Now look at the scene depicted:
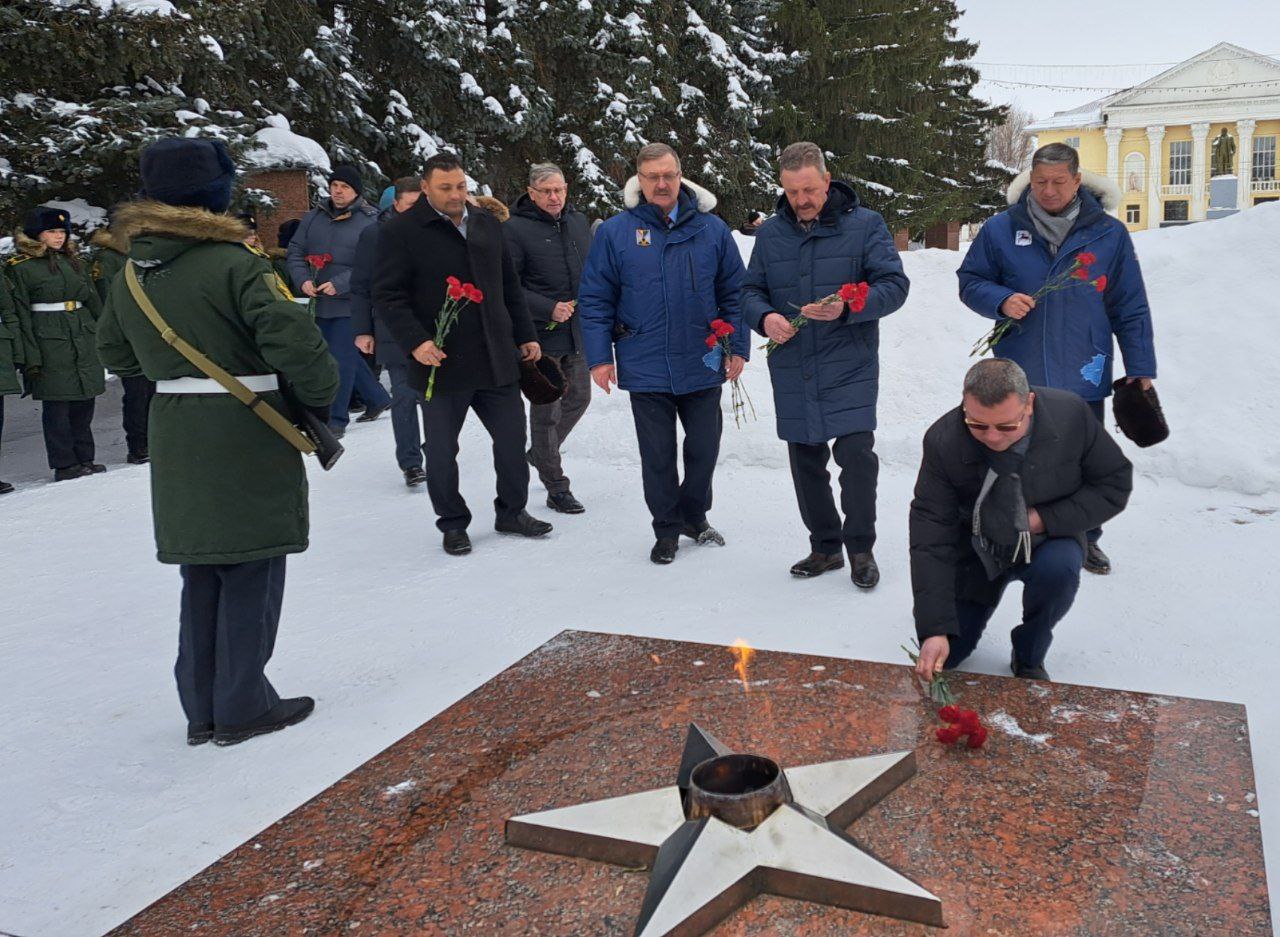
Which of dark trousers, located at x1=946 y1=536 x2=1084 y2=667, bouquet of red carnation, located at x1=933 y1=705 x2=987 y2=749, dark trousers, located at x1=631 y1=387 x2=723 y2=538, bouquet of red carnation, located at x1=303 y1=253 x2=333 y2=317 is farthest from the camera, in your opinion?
bouquet of red carnation, located at x1=303 y1=253 x2=333 y2=317

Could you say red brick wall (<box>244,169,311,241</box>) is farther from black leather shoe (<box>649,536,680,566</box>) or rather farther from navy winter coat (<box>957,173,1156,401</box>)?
navy winter coat (<box>957,173,1156,401</box>)

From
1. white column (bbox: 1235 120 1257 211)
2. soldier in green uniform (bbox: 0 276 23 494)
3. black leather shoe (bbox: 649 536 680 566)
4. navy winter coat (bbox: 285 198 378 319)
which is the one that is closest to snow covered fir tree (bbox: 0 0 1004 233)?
soldier in green uniform (bbox: 0 276 23 494)

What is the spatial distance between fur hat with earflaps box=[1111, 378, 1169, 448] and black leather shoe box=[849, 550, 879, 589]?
1160mm

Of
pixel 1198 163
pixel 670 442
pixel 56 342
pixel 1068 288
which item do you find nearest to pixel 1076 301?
pixel 1068 288

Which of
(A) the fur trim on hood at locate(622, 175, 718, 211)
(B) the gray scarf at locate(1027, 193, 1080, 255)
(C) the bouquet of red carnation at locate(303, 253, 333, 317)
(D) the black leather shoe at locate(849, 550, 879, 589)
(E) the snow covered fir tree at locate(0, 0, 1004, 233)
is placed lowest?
(D) the black leather shoe at locate(849, 550, 879, 589)

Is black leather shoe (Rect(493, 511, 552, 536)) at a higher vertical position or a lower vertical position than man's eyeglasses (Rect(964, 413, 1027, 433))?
lower

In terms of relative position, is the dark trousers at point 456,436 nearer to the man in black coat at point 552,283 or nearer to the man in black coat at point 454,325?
the man in black coat at point 454,325

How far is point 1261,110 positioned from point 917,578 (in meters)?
59.0

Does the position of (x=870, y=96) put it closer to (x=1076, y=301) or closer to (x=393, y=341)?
(x=393, y=341)

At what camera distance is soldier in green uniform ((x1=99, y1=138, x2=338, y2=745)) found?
3178 millimetres

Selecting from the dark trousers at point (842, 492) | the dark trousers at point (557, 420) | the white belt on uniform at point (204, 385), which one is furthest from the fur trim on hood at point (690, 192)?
the white belt on uniform at point (204, 385)

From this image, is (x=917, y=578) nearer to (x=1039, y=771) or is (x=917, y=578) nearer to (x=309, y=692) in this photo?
(x=1039, y=771)

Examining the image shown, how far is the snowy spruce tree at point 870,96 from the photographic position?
20797 mm

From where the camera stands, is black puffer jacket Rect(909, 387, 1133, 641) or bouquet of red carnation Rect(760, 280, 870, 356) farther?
bouquet of red carnation Rect(760, 280, 870, 356)
